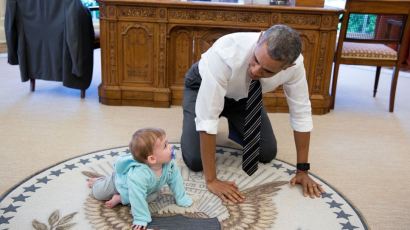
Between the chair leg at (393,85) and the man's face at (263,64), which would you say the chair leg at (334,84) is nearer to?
the chair leg at (393,85)

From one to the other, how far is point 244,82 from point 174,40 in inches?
54.7

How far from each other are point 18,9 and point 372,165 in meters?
2.69

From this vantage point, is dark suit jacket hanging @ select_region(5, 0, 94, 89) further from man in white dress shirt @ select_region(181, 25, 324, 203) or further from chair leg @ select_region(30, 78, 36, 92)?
man in white dress shirt @ select_region(181, 25, 324, 203)

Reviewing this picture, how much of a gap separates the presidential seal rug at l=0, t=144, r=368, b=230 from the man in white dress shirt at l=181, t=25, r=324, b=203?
7 cm

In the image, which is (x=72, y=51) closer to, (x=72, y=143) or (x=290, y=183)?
(x=72, y=143)

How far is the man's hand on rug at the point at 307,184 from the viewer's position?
196 cm

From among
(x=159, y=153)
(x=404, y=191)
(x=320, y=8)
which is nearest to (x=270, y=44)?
(x=159, y=153)

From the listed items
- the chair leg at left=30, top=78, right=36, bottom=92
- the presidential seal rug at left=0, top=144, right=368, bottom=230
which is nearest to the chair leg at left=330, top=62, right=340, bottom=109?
the presidential seal rug at left=0, top=144, right=368, bottom=230

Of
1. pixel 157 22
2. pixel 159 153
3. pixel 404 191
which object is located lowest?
pixel 404 191

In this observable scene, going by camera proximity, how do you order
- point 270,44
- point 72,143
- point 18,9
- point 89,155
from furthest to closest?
point 18,9 < point 72,143 < point 89,155 < point 270,44

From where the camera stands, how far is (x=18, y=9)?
311cm

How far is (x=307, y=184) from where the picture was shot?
6.50ft

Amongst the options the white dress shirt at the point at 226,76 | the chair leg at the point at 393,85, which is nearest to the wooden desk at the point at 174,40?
the chair leg at the point at 393,85

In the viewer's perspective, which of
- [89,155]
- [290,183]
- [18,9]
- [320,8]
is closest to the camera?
[290,183]
